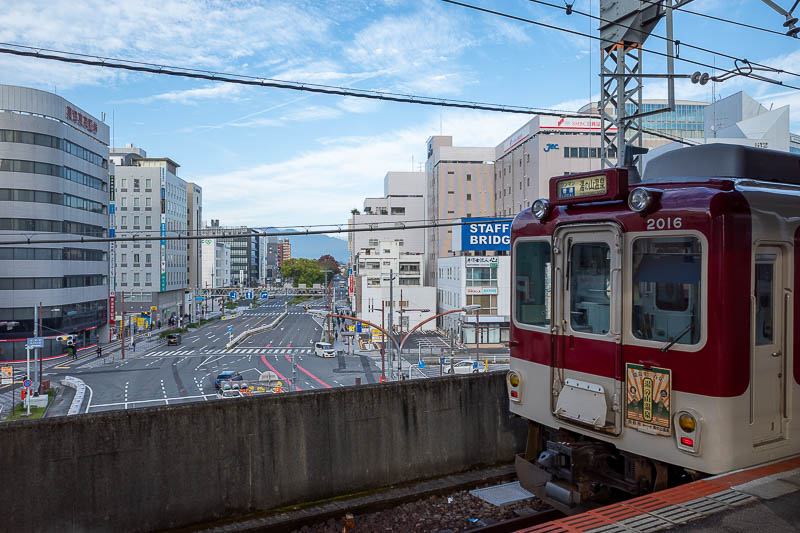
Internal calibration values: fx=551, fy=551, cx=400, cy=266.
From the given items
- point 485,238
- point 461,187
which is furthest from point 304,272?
point 485,238

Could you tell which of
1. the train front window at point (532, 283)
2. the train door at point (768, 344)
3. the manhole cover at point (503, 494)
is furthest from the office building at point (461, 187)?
the train door at point (768, 344)

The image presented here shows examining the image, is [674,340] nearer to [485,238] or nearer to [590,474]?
[590,474]

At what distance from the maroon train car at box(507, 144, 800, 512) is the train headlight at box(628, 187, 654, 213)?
1 centimetres

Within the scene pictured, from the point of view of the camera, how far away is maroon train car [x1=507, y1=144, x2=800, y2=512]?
4.41 meters

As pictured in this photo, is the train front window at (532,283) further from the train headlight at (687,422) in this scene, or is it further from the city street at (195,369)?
the city street at (195,369)

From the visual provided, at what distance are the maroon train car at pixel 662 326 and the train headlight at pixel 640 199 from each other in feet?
0.04

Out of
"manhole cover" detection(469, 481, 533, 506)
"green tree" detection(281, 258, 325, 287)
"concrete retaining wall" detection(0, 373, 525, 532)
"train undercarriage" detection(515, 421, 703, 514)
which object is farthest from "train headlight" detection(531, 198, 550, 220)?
"green tree" detection(281, 258, 325, 287)

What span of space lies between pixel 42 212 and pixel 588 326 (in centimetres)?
5343

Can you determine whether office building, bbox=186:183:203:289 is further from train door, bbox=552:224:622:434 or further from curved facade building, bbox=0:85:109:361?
train door, bbox=552:224:622:434

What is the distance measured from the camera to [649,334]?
480 cm

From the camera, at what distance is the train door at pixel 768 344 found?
4.61 meters

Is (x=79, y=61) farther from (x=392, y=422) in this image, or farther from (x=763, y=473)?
(x=763, y=473)

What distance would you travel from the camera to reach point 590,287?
536 cm

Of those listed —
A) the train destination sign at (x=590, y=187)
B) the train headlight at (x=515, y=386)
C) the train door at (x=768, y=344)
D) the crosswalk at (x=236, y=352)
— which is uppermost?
the train destination sign at (x=590, y=187)
